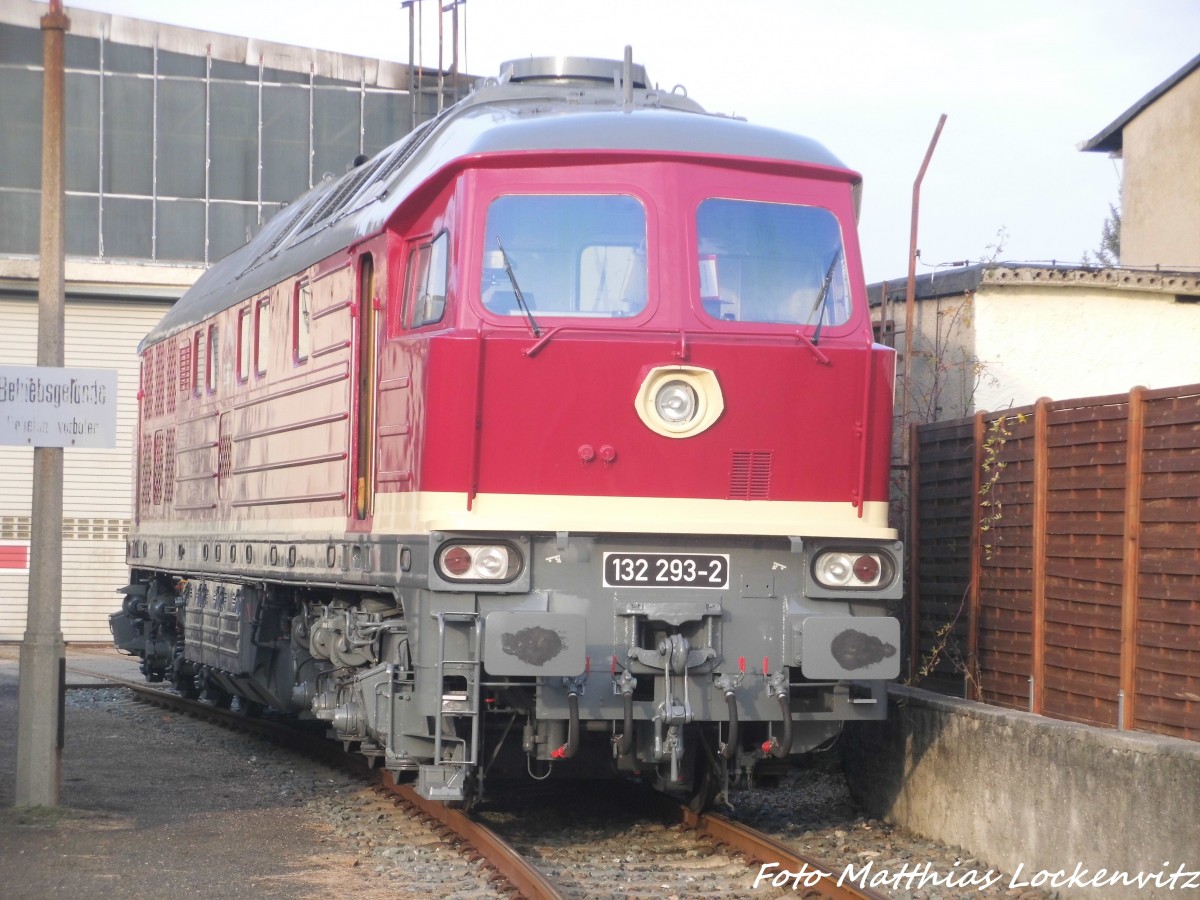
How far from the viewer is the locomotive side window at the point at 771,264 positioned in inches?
319

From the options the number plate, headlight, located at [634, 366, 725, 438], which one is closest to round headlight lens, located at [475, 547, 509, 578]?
the number plate

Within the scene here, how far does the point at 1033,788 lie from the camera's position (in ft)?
25.1

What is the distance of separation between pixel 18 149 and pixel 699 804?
2060 cm

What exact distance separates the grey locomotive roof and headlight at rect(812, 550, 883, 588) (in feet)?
6.57

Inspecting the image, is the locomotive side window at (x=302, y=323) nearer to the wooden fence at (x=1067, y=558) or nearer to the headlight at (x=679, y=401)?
the headlight at (x=679, y=401)

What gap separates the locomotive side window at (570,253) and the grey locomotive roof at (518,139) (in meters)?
0.30

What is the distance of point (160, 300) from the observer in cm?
2583

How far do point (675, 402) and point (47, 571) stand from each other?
153 inches

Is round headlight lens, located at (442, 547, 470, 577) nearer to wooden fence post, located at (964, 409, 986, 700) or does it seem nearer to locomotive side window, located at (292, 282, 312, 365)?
locomotive side window, located at (292, 282, 312, 365)

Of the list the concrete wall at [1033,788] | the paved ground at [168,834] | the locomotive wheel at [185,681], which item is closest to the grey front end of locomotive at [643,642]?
the concrete wall at [1033,788]

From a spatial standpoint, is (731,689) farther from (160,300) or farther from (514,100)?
(160,300)

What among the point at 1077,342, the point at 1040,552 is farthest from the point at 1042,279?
the point at 1040,552

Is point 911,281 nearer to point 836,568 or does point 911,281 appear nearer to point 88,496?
point 836,568

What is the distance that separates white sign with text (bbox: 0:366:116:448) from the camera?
30.4ft
